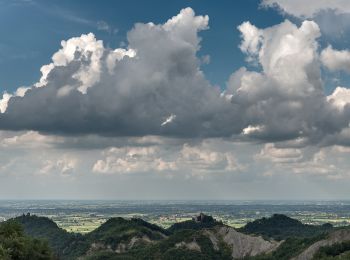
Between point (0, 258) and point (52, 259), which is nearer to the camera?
point (0, 258)

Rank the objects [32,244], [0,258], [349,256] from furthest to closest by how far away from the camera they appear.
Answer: [349,256] < [32,244] < [0,258]

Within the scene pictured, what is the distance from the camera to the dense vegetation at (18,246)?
13862 centimetres

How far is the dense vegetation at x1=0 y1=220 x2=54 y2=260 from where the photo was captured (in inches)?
5458

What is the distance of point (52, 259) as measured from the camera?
157875 mm

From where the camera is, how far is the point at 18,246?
142375mm

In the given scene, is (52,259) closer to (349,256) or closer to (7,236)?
(7,236)

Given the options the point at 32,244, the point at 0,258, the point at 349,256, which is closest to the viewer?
the point at 0,258

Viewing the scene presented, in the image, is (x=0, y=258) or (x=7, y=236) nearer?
(x=0, y=258)

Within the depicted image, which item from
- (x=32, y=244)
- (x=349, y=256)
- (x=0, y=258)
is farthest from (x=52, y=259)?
(x=349, y=256)

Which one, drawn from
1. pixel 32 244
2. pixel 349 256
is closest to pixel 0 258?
pixel 32 244

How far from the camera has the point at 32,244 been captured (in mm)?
152500

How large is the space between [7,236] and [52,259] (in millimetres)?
15453

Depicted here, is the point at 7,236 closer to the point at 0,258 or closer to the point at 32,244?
the point at 32,244

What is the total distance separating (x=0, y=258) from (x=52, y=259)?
3697 centimetres
